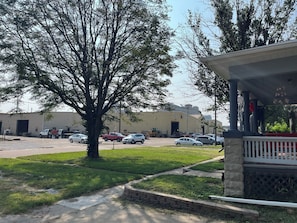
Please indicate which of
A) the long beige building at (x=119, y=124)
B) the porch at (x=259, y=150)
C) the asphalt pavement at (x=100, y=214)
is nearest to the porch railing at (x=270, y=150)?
the porch at (x=259, y=150)

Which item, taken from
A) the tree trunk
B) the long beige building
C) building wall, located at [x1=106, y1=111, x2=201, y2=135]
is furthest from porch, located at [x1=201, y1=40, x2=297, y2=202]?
building wall, located at [x1=106, y1=111, x2=201, y2=135]

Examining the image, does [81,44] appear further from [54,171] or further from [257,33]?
[257,33]

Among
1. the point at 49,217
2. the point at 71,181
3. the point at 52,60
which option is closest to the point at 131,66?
the point at 52,60

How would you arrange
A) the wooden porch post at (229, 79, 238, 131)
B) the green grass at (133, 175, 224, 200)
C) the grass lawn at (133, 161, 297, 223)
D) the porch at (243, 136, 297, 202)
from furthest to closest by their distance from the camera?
the wooden porch post at (229, 79, 238, 131) < the green grass at (133, 175, 224, 200) < the porch at (243, 136, 297, 202) < the grass lawn at (133, 161, 297, 223)

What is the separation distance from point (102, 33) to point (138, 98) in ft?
14.3

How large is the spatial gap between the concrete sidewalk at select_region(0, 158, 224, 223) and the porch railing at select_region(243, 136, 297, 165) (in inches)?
87.6

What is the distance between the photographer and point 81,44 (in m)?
15.1

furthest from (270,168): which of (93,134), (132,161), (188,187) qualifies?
(93,134)

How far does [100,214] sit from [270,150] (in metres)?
4.29

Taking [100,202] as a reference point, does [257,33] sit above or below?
above

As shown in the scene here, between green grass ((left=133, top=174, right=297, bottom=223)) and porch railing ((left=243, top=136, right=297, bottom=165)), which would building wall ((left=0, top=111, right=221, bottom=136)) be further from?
porch railing ((left=243, top=136, right=297, bottom=165))

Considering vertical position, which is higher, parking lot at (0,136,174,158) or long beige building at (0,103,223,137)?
long beige building at (0,103,223,137)

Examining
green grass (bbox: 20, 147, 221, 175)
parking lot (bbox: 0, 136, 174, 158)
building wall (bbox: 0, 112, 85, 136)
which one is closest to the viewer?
green grass (bbox: 20, 147, 221, 175)

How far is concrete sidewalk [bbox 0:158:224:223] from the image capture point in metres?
5.15
